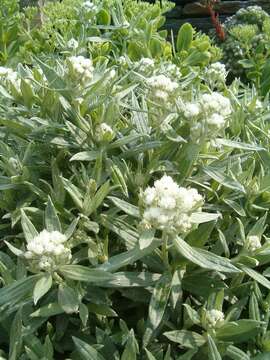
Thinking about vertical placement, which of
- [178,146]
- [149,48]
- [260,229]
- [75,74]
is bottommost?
[149,48]

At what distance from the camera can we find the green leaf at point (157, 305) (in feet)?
5.58

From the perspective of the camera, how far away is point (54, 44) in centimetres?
371

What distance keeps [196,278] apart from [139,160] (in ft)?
1.60

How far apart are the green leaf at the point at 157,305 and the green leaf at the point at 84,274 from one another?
17 centimetres

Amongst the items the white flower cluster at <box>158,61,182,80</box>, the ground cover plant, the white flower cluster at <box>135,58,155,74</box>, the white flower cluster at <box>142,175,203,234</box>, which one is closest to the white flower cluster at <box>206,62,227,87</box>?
the white flower cluster at <box>158,61,182,80</box>

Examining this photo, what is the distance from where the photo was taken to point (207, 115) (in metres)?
1.93

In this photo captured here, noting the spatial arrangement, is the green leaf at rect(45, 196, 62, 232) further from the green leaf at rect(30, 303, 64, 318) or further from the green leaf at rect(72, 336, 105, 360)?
the green leaf at rect(72, 336, 105, 360)

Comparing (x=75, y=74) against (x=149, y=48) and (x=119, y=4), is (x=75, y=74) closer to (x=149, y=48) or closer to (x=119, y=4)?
(x=149, y=48)

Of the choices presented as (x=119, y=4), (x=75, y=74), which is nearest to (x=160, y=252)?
(x=75, y=74)

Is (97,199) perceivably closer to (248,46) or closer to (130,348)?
(130,348)

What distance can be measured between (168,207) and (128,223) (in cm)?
34

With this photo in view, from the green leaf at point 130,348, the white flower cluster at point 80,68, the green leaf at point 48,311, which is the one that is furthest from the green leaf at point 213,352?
the white flower cluster at point 80,68

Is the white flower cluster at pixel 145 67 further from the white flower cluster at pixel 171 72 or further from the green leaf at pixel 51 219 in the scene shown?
the green leaf at pixel 51 219

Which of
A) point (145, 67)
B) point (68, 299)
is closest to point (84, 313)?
point (68, 299)
